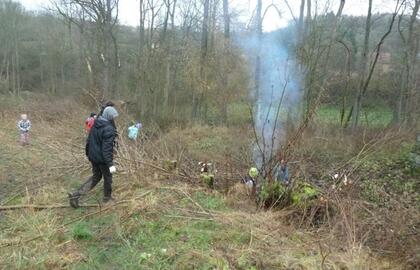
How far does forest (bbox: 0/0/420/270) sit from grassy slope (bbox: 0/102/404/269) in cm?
2

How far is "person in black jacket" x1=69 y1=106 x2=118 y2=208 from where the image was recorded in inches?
263

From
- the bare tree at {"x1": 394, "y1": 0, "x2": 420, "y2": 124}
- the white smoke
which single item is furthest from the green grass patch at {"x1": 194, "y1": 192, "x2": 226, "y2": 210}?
the bare tree at {"x1": 394, "y1": 0, "x2": 420, "y2": 124}

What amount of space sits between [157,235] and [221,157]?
696 centimetres

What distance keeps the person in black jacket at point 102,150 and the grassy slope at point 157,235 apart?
0.30 metres

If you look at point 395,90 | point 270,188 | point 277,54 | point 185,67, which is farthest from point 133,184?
point 395,90

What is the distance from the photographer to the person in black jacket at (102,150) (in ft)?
21.9

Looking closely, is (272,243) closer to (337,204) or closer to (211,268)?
(211,268)

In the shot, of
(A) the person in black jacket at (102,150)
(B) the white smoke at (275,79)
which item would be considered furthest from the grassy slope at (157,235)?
(B) the white smoke at (275,79)

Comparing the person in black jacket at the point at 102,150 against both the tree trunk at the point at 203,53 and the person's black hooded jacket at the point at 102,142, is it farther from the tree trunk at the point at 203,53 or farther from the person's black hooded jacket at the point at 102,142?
the tree trunk at the point at 203,53

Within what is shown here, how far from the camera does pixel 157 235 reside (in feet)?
18.3

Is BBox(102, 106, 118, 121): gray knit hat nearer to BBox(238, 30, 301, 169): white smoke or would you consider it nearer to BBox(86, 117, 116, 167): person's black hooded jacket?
BBox(86, 117, 116, 167): person's black hooded jacket

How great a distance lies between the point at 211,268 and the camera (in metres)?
4.70

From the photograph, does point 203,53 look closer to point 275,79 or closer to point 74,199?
point 275,79

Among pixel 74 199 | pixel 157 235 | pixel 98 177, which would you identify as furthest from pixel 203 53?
pixel 157 235
